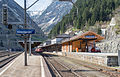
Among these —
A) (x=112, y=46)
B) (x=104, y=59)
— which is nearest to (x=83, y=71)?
(x=104, y=59)

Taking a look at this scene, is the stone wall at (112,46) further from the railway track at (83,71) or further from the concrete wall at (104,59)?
the railway track at (83,71)

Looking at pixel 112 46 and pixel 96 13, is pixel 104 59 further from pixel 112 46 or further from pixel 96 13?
pixel 96 13

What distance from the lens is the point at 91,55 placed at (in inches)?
969

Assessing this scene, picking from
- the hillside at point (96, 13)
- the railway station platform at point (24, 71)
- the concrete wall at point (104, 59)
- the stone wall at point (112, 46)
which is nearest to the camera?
the railway station platform at point (24, 71)

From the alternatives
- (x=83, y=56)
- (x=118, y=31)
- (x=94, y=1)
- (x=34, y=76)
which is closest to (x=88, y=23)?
(x=94, y=1)

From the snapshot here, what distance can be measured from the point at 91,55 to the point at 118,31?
6124 centimetres

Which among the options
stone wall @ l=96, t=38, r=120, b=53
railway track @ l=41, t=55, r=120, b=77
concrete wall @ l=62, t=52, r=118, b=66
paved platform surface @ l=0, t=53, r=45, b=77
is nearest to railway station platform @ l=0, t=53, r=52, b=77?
paved platform surface @ l=0, t=53, r=45, b=77

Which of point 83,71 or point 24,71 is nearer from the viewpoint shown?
point 24,71

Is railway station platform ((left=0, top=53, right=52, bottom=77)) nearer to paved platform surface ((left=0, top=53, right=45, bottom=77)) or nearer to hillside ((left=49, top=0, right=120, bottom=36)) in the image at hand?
paved platform surface ((left=0, top=53, right=45, bottom=77))

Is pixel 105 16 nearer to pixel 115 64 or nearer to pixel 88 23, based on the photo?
pixel 88 23

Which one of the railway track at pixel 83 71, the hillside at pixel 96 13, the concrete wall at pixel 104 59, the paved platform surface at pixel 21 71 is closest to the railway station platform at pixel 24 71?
the paved platform surface at pixel 21 71

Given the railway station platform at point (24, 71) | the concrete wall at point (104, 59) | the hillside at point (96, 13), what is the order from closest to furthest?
1. the railway station platform at point (24, 71)
2. the concrete wall at point (104, 59)
3. the hillside at point (96, 13)

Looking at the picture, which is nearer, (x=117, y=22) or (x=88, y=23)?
(x=117, y=22)

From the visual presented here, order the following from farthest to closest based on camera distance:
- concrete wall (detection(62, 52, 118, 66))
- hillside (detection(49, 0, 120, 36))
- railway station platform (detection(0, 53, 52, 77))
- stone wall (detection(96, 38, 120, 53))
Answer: hillside (detection(49, 0, 120, 36))
stone wall (detection(96, 38, 120, 53))
concrete wall (detection(62, 52, 118, 66))
railway station platform (detection(0, 53, 52, 77))
